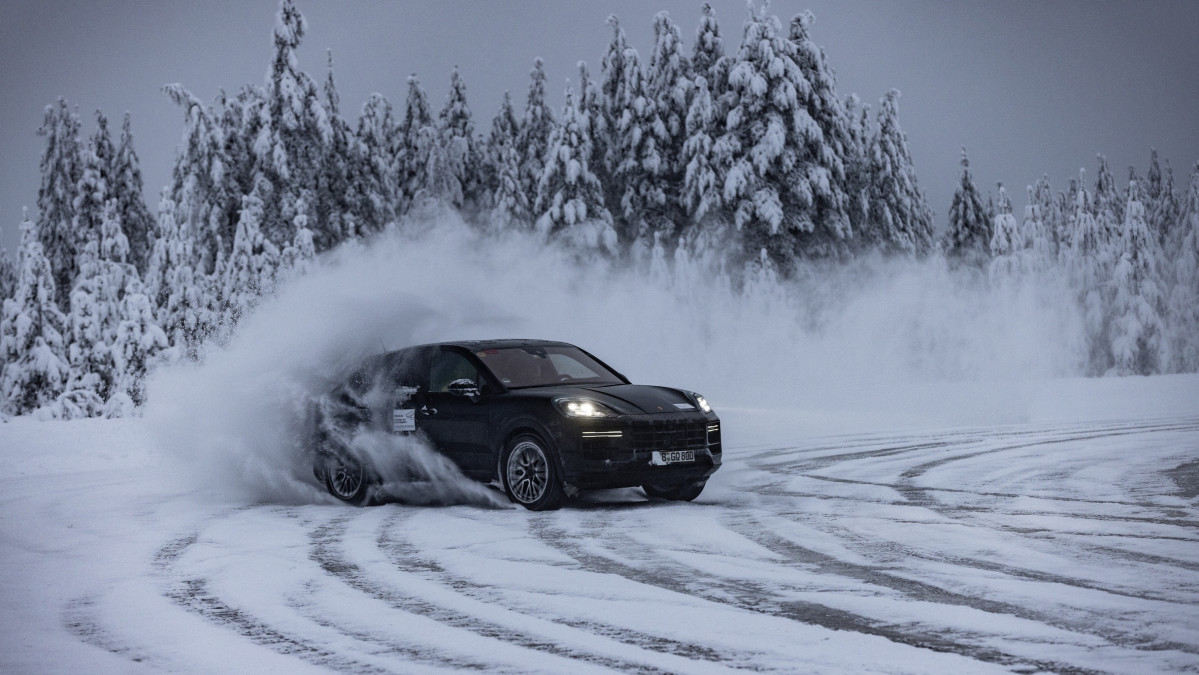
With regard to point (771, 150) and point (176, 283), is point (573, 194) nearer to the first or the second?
point (771, 150)

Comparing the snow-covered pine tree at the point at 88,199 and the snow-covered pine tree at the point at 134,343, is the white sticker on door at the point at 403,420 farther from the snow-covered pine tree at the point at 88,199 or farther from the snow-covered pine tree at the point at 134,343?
the snow-covered pine tree at the point at 88,199

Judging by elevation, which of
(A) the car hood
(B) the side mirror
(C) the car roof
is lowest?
(A) the car hood

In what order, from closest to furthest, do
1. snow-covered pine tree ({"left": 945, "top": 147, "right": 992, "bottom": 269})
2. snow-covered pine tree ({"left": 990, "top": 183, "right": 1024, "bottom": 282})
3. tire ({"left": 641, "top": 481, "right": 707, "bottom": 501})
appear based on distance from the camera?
tire ({"left": 641, "top": 481, "right": 707, "bottom": 501}) < snow-covered pine tree ({"left": 990, "top": 183, "right": 1024, "bottom": 282}) < snow-covered pine tree ({"left": 945, "top": 147, "right": 992, "bottom": 269})

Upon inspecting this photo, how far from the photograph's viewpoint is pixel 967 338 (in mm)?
39281

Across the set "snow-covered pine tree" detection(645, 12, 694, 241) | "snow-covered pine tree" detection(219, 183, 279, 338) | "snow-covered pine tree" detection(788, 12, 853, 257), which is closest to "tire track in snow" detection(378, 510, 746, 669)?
"snow-covered pine tree" detection(219, 183, 279, 338)

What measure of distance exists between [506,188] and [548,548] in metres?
44.3

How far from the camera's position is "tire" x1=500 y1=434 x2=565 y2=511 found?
11.6 m

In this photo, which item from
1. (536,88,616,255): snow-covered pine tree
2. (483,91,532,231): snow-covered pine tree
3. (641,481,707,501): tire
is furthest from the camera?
(483,91,532,231): snow-covered pine tree

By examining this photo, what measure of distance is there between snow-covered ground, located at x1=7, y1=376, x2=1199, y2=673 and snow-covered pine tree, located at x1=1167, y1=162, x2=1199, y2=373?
42625 millimetres

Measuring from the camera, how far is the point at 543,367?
1289 centimetres

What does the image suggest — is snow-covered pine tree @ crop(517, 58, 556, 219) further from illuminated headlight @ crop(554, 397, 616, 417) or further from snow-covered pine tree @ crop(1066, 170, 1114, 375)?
illuminated headlight @ crop(554, 397, 616, 417)

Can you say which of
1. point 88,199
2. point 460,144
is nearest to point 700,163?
point 460,144

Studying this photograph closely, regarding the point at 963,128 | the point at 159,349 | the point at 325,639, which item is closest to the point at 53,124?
the point at 159,349

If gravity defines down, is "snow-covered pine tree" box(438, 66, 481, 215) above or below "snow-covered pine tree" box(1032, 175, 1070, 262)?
below
